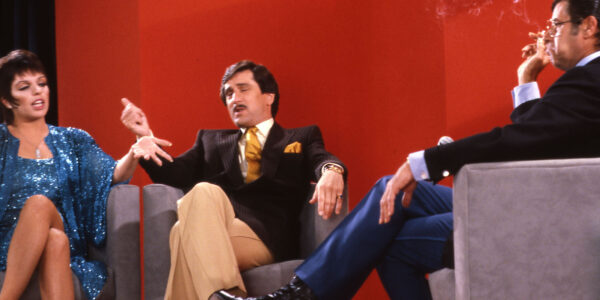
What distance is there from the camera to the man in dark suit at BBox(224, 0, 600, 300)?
5.01 feet

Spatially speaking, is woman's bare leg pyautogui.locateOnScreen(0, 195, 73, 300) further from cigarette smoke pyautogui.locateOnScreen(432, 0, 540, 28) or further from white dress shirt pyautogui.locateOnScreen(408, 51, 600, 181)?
cigarette smoke pyautogui.locateOnScreen(432, 0, 540, 28)

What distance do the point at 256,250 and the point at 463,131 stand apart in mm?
1104

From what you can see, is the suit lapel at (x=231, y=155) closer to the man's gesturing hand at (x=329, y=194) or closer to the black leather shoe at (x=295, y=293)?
the man's gesturing hand at (x=329, y=194)

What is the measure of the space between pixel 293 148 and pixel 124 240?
798 mm

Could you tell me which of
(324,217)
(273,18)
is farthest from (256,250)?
(273,18)

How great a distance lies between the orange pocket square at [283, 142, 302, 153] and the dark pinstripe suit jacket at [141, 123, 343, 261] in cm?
2

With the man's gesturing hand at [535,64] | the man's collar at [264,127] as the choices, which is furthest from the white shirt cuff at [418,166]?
the man's collar at [264,127]

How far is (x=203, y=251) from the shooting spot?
2.02 metres

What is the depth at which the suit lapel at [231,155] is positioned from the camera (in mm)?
2642

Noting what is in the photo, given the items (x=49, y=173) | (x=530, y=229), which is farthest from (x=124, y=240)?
(x=530, y=229)

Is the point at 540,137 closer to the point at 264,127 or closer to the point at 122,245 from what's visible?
the point at 264,127

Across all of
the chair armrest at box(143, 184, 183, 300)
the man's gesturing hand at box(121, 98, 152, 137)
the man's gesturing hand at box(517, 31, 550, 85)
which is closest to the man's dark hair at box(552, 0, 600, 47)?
the man's gesturing hand at box(517, 31, 550, 85)

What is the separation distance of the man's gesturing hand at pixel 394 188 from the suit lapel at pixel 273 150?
3.12 feet

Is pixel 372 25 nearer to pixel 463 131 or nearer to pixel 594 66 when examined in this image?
pixel 463 131
